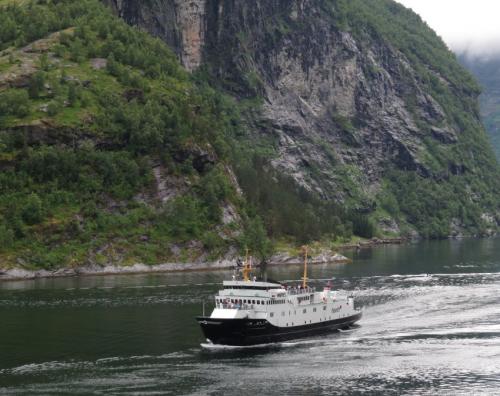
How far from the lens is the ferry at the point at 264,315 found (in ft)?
357

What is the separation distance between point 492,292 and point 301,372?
85512 millimetres

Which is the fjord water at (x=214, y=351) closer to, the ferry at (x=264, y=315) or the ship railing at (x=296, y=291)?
the ferry at (x=264, y=315)

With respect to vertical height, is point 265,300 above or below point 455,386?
above

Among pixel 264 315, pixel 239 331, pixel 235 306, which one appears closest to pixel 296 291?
pixel 264 315

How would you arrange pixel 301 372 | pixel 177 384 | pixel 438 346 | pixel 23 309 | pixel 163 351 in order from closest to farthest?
1. pixel 177 384
2. pixel 301 372
3. pixel 163 351
4. pixel 438 346
5. pixel 23 309

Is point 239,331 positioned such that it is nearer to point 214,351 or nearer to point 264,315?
point 264,315

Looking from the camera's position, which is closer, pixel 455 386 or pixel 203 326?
pixel 455 386

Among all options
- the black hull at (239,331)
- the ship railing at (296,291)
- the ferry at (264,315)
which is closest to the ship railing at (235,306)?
the ferry at (264,315)

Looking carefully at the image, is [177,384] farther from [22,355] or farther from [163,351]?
[22,355]

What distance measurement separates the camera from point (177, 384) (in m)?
87.4

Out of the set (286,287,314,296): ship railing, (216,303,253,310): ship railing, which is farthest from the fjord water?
(286,287,314,296): ship railing

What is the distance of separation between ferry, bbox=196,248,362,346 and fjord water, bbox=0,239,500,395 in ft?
7.96

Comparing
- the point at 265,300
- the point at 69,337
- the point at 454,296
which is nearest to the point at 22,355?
the point at 69,337

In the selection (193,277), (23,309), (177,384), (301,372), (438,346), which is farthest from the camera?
(193,277)
